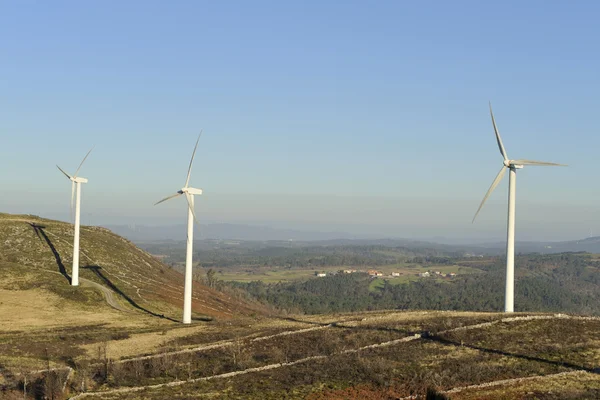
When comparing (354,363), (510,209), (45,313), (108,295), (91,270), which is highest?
(510,209)

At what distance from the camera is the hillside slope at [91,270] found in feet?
310

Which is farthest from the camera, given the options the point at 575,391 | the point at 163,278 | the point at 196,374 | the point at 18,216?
the point at 18,216

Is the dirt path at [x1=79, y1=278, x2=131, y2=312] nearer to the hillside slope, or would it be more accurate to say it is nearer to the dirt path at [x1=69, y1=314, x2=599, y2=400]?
the hillside slope

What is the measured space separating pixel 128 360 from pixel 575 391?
3312cm

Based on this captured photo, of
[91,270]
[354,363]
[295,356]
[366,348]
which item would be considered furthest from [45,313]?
[354,363]

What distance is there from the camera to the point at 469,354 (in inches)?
1871

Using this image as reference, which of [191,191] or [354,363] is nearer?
[354,363]

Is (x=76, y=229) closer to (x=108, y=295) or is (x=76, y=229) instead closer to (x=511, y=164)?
(x=108, y=295)

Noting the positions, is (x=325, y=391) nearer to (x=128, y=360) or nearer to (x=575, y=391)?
(x=575, y=391)

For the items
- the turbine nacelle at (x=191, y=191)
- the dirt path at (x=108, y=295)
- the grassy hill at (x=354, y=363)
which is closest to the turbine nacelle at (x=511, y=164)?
the grassy hill at (x=354, y=363)

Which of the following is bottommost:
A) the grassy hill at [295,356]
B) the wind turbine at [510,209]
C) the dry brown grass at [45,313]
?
the dry brown grass at [45,313]

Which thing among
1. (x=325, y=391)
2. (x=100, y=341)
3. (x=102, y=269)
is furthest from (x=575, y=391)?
(x=102, y=269)

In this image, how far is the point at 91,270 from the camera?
109750 mm

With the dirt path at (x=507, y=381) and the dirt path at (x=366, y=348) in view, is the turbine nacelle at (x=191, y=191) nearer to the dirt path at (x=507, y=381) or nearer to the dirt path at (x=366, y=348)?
the dirt path at (x=366, y=348)
